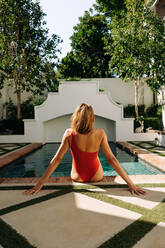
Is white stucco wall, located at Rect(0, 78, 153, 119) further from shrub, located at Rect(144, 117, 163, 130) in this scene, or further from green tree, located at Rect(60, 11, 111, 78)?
green tree, located at Rect(60, 11, 111, 78)

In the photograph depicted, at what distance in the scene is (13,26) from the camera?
10.4 m

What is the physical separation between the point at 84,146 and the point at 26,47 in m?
10.00

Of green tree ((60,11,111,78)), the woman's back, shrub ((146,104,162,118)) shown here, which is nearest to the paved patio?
the woman's back

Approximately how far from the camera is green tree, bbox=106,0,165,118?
945 cm

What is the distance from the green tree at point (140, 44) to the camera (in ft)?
31.0

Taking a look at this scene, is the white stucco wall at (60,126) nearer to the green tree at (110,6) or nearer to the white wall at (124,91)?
the white wall at (124,91)

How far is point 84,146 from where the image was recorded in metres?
2.75

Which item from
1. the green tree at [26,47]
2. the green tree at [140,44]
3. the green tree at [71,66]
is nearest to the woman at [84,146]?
the green tree at [140,44]

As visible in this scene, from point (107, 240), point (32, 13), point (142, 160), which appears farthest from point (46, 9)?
point (107, 240)

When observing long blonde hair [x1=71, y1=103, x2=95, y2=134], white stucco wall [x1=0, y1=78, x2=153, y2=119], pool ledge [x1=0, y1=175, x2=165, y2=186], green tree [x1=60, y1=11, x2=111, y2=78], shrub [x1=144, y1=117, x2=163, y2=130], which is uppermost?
green tree [x1=60, y1=11, x2=111, y2=78]

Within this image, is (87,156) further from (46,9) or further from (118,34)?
(46,9)

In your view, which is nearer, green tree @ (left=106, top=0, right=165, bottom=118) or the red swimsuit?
the red swimsuit

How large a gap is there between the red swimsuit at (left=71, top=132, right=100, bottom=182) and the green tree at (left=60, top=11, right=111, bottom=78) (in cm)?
1602

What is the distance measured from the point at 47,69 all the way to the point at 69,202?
1034 centimetres
